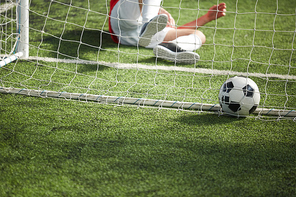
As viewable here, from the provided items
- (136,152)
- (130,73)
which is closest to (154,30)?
(130,73)

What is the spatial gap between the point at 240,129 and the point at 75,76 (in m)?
1.59

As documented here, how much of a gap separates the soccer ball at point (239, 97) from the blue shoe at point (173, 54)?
0.97m

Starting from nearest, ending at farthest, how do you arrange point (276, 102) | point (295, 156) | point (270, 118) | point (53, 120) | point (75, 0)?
1. point (295, 156)
2. point (53, 120)
3. point (270, 118)
4. point (276, 102)
5. point (75, 0)

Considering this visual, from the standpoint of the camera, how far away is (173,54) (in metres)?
3.17

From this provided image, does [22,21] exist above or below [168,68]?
above

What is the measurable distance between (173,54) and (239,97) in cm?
122

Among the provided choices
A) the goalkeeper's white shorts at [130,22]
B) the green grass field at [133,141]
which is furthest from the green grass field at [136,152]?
the goalkeeper's white shorts at [130,22]

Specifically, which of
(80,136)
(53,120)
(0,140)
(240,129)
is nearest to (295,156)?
(240,129)

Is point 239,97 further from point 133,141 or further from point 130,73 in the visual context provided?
point 130,73

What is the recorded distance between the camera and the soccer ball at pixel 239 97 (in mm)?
2127

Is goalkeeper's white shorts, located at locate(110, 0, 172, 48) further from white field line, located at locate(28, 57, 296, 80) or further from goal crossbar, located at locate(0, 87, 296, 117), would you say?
goal crossbar, located at locate(0, 87, 296, 117)

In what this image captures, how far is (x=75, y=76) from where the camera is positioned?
2.75 m

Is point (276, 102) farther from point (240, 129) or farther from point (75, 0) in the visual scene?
point (75, 0)

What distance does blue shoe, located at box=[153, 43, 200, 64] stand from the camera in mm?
3117
